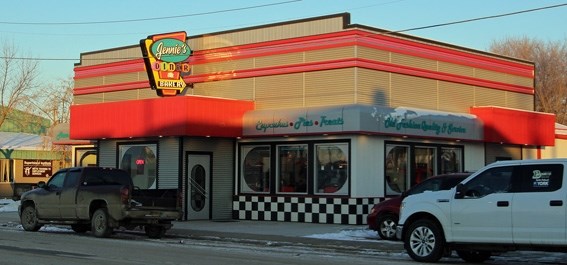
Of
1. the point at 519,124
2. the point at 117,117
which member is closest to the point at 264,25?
the point at 117,117

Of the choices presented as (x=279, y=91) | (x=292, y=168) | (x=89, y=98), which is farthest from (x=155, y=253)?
(x=89, y=98)

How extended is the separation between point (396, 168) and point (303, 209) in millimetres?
3381

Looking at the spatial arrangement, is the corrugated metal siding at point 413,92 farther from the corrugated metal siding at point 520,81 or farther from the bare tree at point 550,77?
the bare tree at point 550,77

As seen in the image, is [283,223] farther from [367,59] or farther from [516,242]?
[516,242]

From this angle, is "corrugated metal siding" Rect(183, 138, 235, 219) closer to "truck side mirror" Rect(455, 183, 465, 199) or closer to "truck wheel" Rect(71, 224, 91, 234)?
"truck wheel" Rect(71, 224, 91, 234)

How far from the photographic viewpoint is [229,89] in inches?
1105

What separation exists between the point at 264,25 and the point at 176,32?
3868mm

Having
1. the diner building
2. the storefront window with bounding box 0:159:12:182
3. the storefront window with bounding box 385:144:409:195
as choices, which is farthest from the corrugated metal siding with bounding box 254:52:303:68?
the storefront window with bounding box 0:159:12:182

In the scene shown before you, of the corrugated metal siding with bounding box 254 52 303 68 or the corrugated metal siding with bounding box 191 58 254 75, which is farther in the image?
the corrugated metal siding with bounding box 191 58 254 75

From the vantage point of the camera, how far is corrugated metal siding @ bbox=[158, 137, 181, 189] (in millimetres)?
26203

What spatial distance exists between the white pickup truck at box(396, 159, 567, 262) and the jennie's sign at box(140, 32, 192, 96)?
15.4 metres

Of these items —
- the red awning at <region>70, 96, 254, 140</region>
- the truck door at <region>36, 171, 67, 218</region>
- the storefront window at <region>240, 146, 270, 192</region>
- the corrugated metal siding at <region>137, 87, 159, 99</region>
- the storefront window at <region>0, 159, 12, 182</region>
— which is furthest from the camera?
the storefront window at <region>0, 159, 12, 182</region>

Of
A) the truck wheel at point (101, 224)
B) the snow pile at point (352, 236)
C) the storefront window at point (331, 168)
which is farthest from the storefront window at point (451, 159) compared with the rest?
the truck wheel at point (101, 224)

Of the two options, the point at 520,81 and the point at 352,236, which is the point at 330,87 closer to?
the point at 352,236
